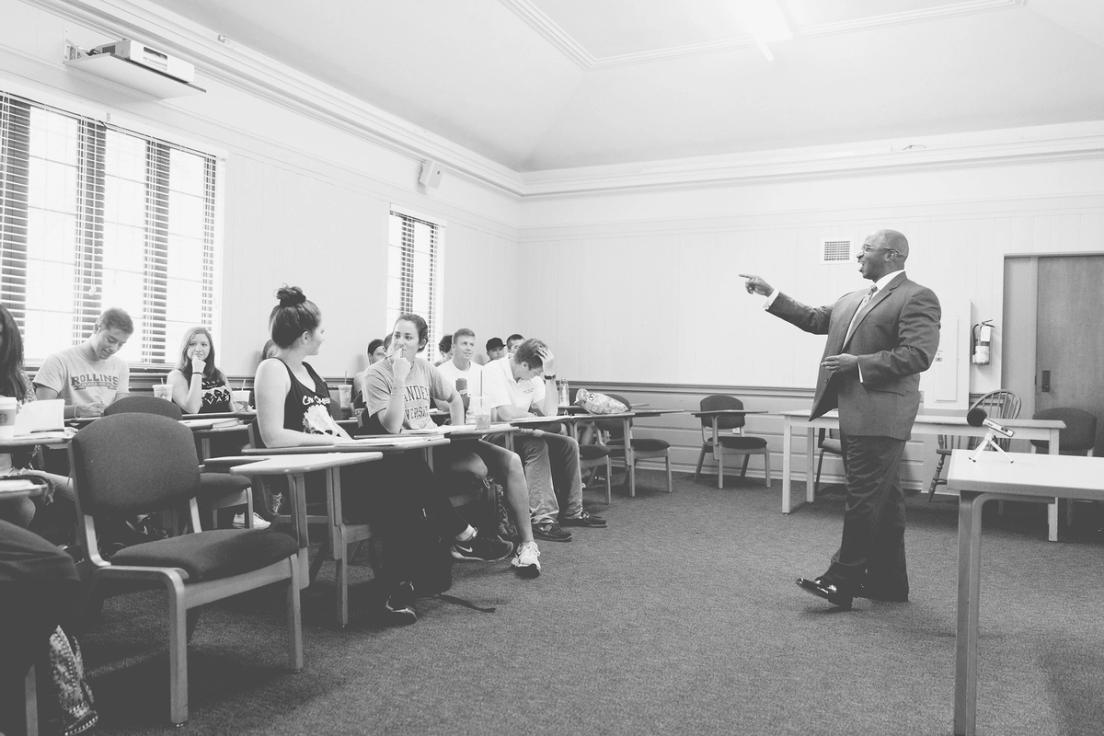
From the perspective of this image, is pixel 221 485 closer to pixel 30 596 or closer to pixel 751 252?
pixel 30 596

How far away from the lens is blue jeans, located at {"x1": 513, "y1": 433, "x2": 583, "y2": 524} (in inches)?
198

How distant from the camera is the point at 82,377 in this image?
4.30m

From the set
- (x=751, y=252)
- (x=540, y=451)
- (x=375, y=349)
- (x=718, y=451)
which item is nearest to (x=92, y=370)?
(x=375, y=349)

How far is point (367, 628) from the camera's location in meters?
3.06

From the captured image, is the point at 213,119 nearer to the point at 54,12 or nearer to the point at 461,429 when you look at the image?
the point at 54,12

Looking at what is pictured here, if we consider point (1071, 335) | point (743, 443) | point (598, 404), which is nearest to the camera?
point (598, 404)

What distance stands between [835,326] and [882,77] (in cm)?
401

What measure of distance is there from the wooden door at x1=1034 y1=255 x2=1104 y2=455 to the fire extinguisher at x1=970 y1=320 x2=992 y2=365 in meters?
0.45

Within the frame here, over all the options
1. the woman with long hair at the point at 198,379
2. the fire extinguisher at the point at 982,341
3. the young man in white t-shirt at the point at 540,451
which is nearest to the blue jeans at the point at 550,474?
the young man in white t-shirt at the point at 540,451

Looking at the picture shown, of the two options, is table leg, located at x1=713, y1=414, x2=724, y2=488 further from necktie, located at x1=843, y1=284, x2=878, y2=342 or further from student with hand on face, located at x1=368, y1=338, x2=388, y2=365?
necktie, located at x1=843, y1=284, x2=878, y2=342

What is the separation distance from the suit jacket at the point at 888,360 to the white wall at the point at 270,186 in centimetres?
394

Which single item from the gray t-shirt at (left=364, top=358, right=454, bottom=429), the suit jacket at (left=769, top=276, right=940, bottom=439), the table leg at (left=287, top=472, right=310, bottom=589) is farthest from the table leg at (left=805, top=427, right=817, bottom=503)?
the table leg at (left=287, top=472, right=310, bottom=589)

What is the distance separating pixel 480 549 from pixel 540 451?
3.20ft

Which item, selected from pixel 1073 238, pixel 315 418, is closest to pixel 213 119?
pixel 315 418
